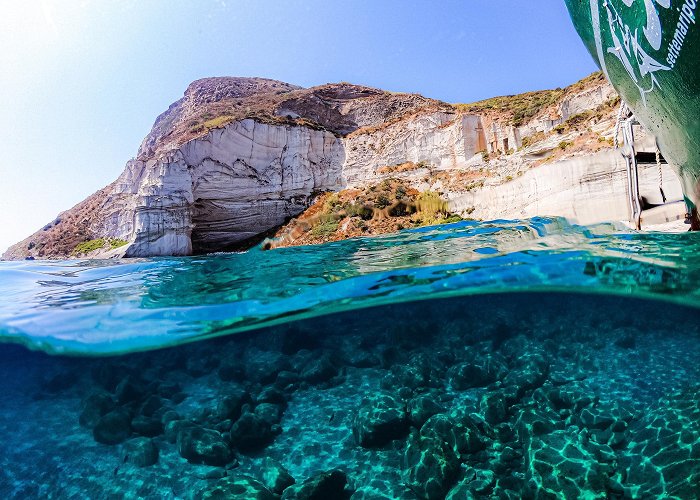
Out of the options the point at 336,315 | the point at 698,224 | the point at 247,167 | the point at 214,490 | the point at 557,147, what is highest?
the point at 247,167

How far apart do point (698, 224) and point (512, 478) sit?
6.84 meters

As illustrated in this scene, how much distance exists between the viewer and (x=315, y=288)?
718 centimetres

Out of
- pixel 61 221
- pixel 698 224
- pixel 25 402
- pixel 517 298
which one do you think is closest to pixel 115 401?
pixel 25 402

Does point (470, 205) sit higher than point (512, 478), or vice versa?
point (470, 205)

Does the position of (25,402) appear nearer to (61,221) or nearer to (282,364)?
(282,364)

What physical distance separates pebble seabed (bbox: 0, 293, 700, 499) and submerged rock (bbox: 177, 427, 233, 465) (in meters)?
0.02

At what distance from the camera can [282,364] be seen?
782cm

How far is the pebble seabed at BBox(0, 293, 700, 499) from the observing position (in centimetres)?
411

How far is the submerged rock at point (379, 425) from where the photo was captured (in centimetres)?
492

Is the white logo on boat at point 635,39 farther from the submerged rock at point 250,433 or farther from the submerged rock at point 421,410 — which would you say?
the submerged rock at point 250,433

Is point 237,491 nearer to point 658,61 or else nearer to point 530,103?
point 658,61

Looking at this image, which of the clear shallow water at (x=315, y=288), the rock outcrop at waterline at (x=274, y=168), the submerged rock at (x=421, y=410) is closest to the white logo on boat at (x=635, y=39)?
the clear shallow water at (x=315, y=288)

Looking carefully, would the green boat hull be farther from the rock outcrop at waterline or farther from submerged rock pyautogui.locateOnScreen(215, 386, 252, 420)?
the rock outcrop at waterline

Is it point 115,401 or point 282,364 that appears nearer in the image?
point 115,401
